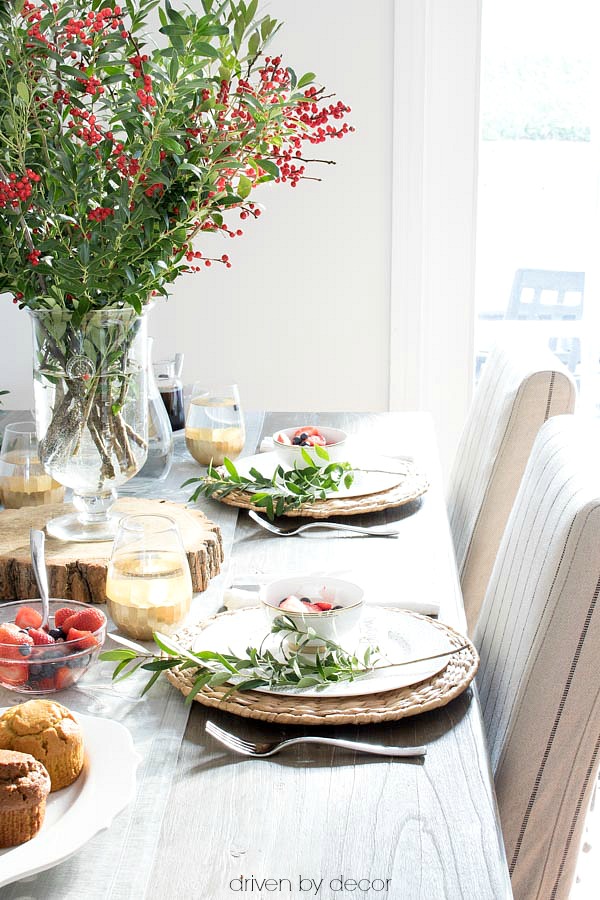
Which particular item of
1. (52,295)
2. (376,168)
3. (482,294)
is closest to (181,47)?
(52,295)

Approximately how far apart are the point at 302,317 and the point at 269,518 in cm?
177

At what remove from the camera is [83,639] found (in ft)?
3.21

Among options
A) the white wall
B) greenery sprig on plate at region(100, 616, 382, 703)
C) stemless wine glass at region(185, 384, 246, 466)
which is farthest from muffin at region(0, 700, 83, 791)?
the white wall

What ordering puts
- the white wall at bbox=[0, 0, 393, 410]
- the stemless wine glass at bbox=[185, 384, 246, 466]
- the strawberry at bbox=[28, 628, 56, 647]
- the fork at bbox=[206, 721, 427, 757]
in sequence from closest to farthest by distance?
the fork at bbox=[206, 721, 427, 757]
the strawberry at bbox=[28, 628, 56, 647]
the stemless wine glass at bbox=[185, 384, 246, 466]
the white wall at bbox=[0, 0, 393, 410]

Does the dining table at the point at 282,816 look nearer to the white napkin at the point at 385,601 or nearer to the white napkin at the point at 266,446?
the white napkin at the point at 385,601

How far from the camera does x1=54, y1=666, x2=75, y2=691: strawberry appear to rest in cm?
98

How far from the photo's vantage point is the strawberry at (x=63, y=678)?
0.98 meters

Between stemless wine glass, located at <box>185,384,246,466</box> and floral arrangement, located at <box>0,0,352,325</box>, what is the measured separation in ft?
1.58

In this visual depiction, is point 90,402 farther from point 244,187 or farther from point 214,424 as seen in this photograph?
point 214,424

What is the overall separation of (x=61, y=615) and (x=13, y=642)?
0.08m

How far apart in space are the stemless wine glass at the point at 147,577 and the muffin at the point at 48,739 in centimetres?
25

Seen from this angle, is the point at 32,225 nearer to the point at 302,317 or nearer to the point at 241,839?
the point at 241,839

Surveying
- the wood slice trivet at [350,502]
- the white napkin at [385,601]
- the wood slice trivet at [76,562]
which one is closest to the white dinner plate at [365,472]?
the wood slice trivet at [350,502]

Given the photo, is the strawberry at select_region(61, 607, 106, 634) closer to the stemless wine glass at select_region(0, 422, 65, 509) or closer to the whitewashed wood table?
the whitewashed wood table
